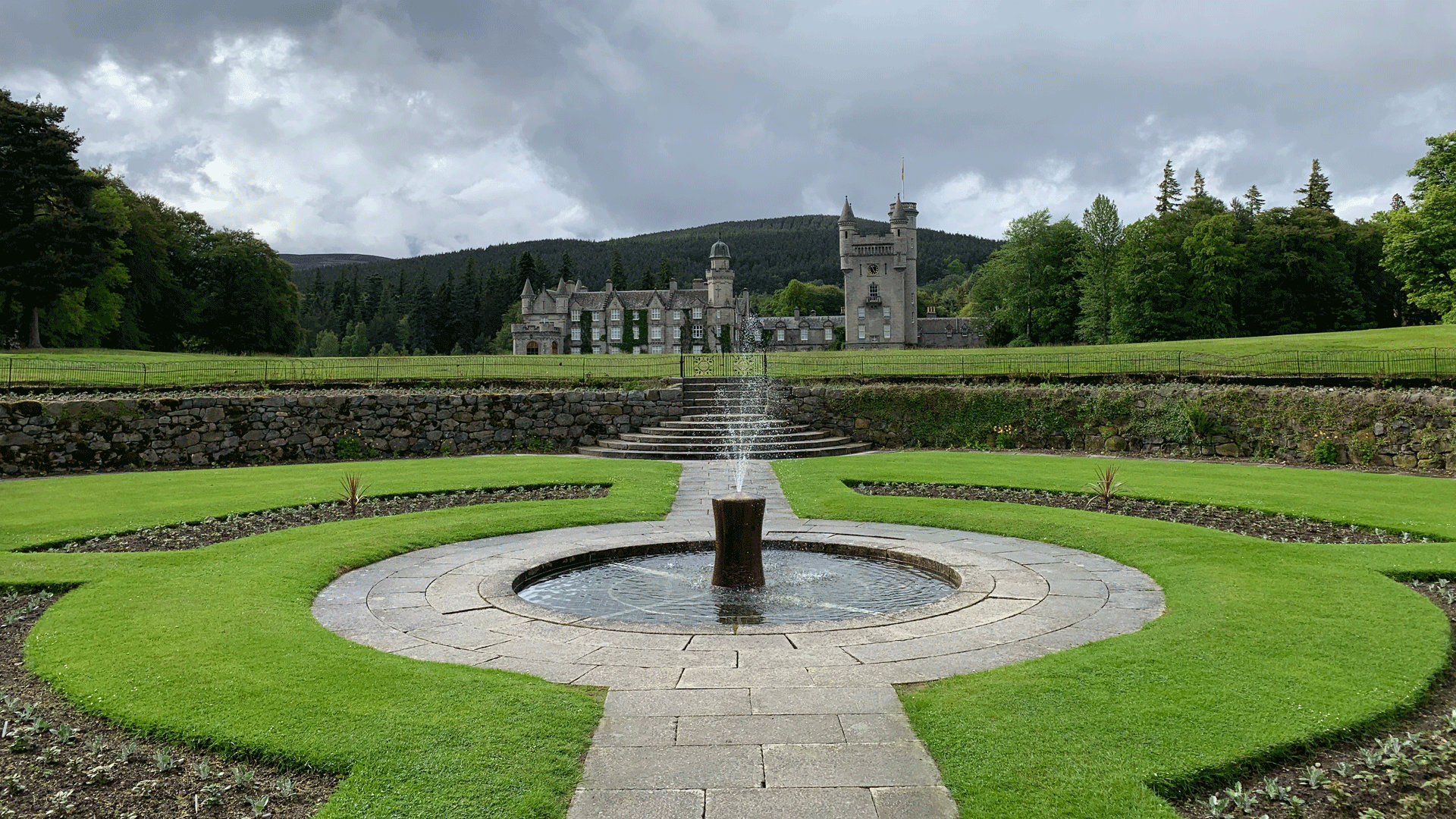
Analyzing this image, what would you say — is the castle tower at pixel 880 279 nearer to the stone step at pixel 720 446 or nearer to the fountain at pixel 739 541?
the stone step at pixel 720 446

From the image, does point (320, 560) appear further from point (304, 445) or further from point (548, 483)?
point (304, 445)

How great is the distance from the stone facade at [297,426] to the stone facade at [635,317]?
71.3 m

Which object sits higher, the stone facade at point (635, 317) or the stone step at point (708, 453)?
the stone facade at point (635, 317)

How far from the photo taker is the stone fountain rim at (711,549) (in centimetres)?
686

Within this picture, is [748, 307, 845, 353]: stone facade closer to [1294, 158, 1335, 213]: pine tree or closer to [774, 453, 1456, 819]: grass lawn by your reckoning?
[1294, 158, 1335, 213]: pine tree

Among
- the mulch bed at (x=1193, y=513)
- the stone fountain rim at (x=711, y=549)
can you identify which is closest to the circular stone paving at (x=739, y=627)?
the stone fountain rim at (x=711, y=549)

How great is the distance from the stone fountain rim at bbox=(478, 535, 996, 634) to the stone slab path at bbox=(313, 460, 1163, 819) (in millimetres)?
34

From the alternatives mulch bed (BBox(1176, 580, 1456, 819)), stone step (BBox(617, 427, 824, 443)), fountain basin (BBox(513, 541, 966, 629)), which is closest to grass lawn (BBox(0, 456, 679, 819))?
fountain basin (BBox(513, 541, 966, 629))

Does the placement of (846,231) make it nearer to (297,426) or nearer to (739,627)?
(297,426)

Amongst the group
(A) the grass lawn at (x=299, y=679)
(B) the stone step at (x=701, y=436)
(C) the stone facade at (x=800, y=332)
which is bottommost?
(A) the grass lawn at (x=299, y=679)

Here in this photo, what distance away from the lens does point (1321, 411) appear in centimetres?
1956

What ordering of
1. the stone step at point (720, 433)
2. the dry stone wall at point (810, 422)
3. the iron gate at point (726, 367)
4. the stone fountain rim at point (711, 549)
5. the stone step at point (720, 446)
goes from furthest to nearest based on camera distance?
the iron gate at point (726, 367) < the stone step at point (720, 433) < the stone step at point (720, 446) < the dry stone wall at point (810, 422) < the stone fountain rim at point (711, 549)

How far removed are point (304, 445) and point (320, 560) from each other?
595 inches

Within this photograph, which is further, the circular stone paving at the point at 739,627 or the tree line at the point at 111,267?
the tree line at the point at 111,267
